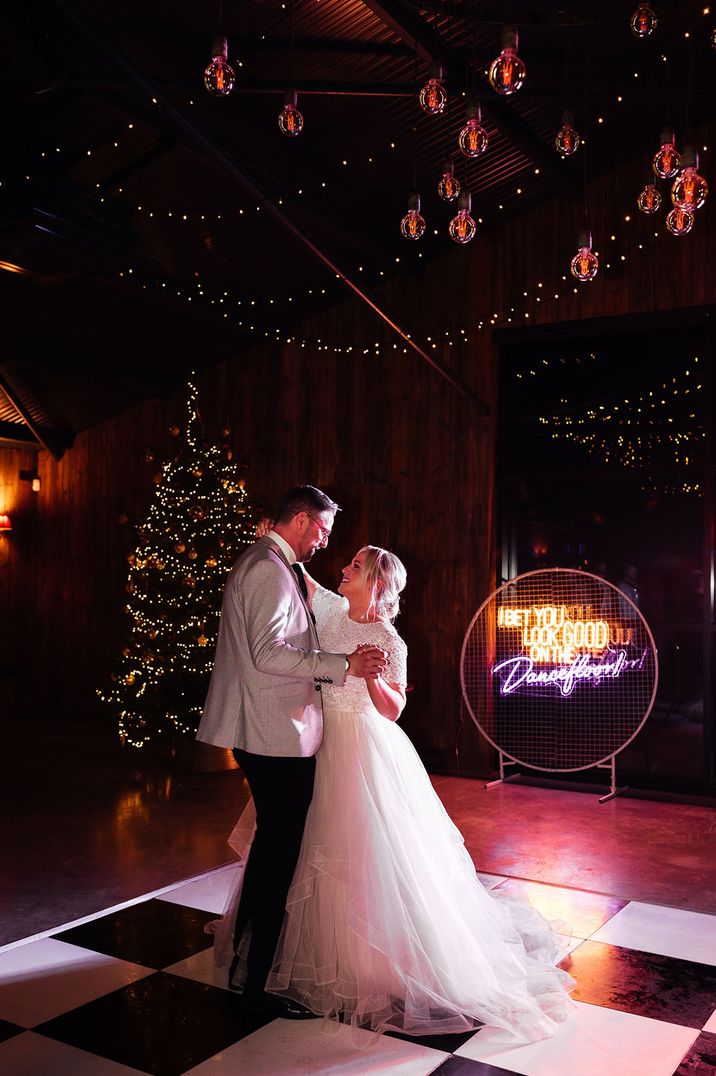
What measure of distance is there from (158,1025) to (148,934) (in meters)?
0.86

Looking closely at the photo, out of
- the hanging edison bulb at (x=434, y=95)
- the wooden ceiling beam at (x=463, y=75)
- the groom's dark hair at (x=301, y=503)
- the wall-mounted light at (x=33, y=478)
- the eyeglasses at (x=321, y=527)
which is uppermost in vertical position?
the wooden ceiling beam at (x=463, y=75)

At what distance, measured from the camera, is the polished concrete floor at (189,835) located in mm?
4652

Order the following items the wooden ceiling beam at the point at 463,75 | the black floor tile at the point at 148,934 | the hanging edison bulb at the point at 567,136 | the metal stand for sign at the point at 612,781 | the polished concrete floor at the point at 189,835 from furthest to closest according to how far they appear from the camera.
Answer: the metal stand for sign at the point at 612,781, the wooden ceiling beam at the point at 463,75, the polished concrete floor at the point at 189,835, the hanging edison bulb at the point at 567,136, the black floor tile at the point at 148,934

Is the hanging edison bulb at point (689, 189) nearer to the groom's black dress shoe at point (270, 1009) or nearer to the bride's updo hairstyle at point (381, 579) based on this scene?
the bride's updo hairstyle at point (381, 579)

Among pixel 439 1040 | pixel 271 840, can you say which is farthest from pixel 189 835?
pixel 439 1040

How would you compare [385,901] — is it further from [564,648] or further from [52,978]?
[564,648]

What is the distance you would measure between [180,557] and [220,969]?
4221mm

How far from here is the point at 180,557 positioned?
7484 mm

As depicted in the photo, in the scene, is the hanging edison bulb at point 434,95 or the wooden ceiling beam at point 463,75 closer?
the hanging edison bulb at point 434,95

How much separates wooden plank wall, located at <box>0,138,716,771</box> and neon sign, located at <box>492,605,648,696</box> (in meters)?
0.57

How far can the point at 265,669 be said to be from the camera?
3150mm

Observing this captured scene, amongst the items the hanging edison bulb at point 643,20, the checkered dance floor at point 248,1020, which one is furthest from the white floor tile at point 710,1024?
the hanging edison bulb at point 643,20

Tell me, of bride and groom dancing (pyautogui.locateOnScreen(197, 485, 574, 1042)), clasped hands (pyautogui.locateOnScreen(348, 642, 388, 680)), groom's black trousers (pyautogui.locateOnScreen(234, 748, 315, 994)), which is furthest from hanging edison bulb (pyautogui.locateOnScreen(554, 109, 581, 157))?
groom's black trousers (pyautogui.locateOnScreen(234, 748, 315, 994))

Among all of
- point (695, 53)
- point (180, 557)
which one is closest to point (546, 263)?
point (695, 53)
